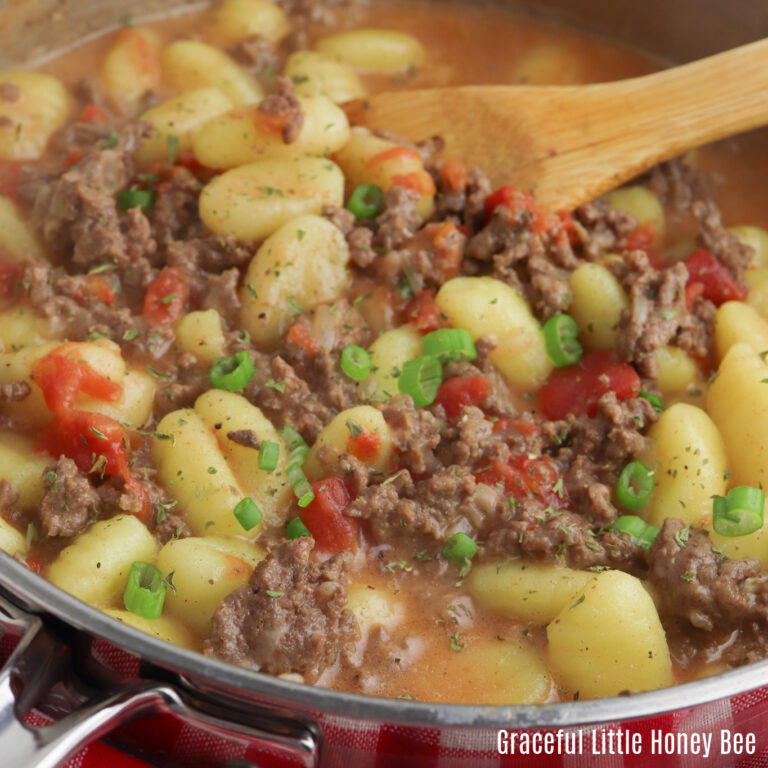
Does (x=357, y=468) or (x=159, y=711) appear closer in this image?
(x=159, y=711)

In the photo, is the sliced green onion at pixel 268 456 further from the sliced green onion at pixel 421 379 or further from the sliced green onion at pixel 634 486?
the sliced green onion at pixel 634 486

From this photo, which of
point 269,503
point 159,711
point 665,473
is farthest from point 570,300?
point 159,711

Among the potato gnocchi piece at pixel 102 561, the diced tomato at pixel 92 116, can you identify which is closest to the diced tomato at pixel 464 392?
the potato gnocchi piece at pixel 102 561

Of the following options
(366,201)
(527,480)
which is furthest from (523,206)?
(527,480)

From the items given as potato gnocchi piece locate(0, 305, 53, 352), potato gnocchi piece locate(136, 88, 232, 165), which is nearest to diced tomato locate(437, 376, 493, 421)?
potato gnocchi piece locate(0, 305, 53, 352)

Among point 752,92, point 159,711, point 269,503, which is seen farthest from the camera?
point 752,92

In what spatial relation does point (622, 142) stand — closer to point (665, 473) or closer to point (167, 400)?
point (665, 473)

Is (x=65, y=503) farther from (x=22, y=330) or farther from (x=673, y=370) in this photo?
(x=673, y=370)
